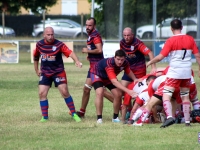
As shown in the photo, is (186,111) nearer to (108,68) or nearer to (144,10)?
(108,68)

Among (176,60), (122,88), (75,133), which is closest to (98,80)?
(122,88)

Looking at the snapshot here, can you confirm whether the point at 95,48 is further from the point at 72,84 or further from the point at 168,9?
the point at 168,9

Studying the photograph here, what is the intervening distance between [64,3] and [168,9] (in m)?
29.2

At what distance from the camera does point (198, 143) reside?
29.4 feet

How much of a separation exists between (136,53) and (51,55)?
1.81 metres

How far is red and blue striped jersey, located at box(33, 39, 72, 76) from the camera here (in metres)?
11.9

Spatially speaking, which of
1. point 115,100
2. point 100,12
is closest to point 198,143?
point 115,100

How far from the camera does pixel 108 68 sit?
454 inches

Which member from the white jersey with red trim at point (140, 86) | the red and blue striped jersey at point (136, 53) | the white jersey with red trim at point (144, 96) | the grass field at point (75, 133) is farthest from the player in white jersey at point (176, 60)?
the red and blue striped jersey at point (136, 53)

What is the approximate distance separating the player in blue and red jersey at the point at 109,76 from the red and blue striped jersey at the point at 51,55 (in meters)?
0.66

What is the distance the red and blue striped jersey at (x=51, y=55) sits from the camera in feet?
39.1

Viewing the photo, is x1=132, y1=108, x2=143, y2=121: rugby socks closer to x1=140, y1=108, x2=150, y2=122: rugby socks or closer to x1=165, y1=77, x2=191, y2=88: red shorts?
x1=140, y1=108, x2=150, y2=122: rugby socks

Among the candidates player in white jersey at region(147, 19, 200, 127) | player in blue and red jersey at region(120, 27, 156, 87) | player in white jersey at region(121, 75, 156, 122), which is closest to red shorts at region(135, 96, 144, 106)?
player in white jersey at region(121, 75, 156, 122)

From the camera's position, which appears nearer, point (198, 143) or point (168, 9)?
point (198, 143)
